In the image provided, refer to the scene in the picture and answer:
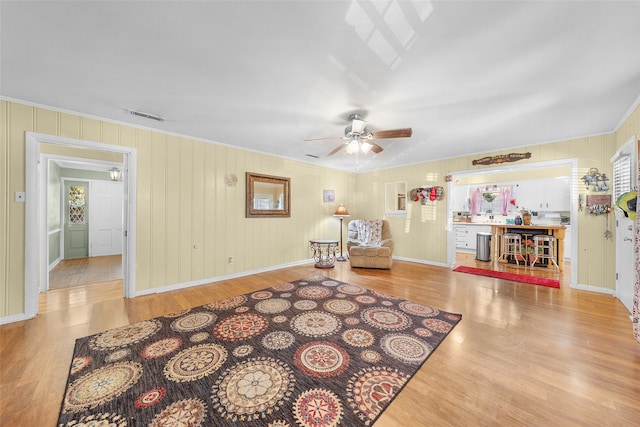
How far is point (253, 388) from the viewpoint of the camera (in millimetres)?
1565

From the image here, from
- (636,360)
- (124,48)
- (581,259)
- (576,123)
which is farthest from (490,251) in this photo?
(124,48)

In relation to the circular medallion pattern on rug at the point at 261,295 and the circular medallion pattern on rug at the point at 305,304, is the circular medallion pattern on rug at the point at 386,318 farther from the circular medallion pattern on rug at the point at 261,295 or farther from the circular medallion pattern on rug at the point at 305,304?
the circular medallion pattern on rug at the point at 261,295

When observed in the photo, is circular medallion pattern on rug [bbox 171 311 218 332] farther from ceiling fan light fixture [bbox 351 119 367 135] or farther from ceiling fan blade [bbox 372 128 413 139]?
ceiling fan blade [bbox 372 128 413 139]

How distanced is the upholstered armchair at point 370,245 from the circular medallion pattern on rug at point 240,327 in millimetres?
2814

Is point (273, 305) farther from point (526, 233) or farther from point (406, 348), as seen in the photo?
point (526, 233)

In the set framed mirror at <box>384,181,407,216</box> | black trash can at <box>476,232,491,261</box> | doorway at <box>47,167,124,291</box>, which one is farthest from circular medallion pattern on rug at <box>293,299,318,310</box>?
black trash can at <box>476,232,491,261</box>

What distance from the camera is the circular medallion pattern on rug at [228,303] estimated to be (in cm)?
290

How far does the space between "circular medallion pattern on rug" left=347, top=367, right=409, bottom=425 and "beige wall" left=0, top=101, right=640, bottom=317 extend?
3250 millimetres

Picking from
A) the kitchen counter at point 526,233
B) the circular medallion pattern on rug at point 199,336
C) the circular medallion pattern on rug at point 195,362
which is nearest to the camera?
the circular medallion pattern on rug at point 195,362

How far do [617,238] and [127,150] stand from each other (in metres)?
7.04

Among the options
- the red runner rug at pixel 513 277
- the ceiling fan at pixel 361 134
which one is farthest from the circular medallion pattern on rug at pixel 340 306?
the red runner rug at pixel 513 277

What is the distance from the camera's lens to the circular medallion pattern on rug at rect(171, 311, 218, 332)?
2.38 metres

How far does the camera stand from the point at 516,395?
1.51m

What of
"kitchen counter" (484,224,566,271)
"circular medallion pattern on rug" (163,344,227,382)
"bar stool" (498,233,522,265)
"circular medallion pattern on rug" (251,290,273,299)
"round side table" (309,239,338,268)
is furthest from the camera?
"bar stool" (498,233,522,265)
